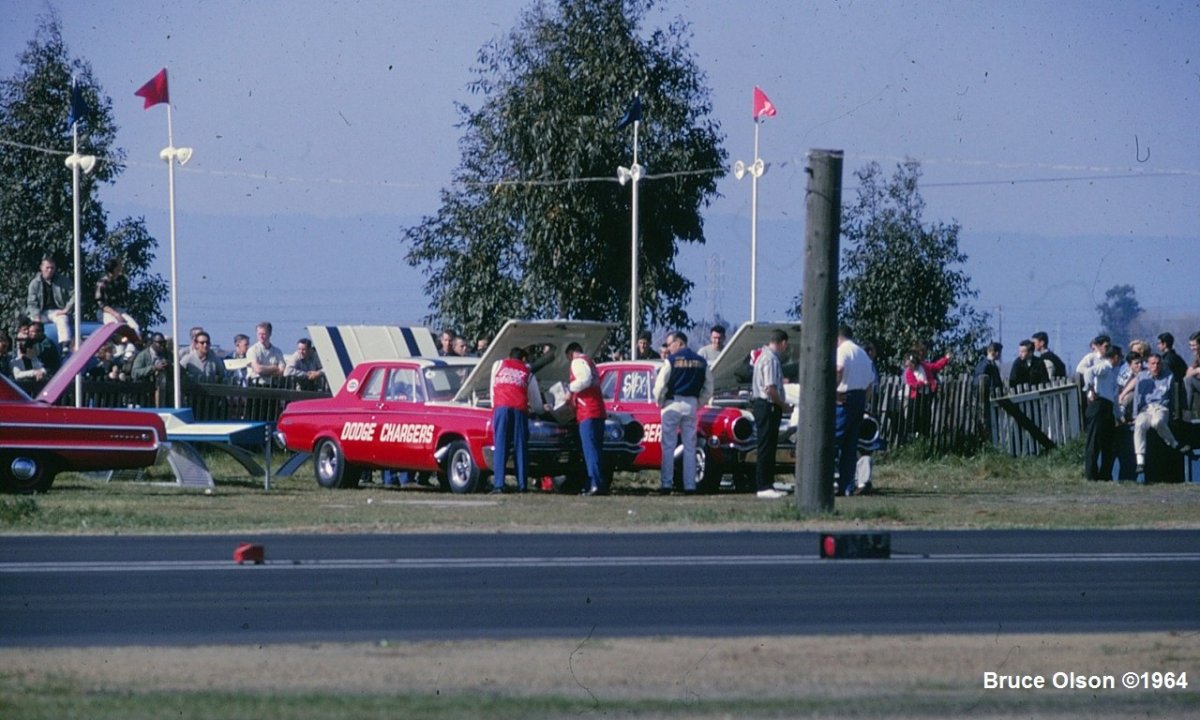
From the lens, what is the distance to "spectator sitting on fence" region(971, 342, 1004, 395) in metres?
30.1

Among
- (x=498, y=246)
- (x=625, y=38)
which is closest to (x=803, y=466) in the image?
(x=625, y=38)

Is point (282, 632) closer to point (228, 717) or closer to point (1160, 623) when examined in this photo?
point (228, 717)

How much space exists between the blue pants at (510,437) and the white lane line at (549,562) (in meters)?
8.84

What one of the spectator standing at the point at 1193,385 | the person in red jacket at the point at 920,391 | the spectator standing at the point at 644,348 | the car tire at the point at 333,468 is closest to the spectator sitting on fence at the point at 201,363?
the car tire at the point at 333,468

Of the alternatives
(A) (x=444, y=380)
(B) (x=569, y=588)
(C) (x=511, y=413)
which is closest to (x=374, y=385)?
(A) (x=444, y=380)

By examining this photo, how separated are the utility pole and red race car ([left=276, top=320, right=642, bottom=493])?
541 cm

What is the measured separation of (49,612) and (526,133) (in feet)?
104

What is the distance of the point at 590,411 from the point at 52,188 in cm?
2679

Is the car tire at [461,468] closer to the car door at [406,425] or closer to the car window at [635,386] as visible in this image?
the car door at [406,425]

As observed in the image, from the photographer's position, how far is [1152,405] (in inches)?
981

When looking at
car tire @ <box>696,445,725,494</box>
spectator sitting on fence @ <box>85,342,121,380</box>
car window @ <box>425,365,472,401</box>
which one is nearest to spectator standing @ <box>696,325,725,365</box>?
car tire @ <box>696,445,725,494</box>

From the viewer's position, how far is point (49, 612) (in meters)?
10.4

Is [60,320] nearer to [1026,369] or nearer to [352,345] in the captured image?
[352,345]

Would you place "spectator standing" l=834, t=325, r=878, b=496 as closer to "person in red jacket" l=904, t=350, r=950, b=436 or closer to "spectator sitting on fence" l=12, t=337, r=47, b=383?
"person in red jacket" l=904, t=350, r=950, b=436
